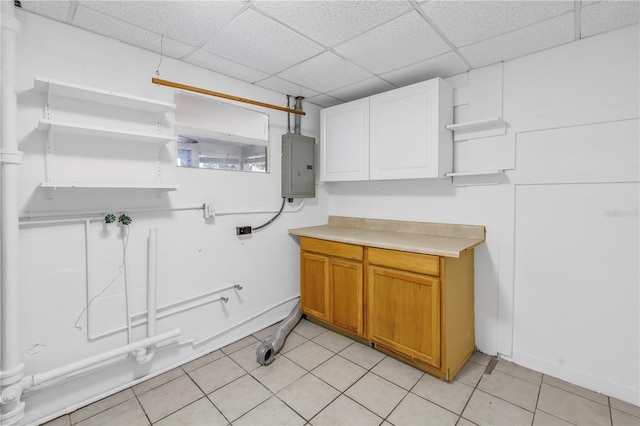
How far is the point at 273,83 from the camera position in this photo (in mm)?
2799

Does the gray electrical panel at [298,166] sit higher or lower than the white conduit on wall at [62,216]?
higher

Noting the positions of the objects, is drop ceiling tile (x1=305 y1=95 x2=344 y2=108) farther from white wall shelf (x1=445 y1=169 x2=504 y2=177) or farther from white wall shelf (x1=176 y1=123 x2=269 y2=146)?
white wall shelf (x1=445 y1=169 x2=504 y2=177)

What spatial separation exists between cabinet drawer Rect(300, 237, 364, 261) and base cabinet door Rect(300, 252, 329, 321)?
2.7 inches

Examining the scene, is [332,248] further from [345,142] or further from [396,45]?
[396,45]

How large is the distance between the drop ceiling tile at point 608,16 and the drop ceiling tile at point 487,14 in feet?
0.52

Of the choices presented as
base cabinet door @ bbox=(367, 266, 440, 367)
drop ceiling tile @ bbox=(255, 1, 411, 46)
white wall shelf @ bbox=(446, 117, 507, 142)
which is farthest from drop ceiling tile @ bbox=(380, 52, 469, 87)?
base cabinet door @ bbox=(367, 266, 440, 367)

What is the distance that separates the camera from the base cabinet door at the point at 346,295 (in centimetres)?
261

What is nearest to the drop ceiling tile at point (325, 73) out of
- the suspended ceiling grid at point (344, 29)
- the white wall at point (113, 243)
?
the suspended ceiling grid at point (344, 29)

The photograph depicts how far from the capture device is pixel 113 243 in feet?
6.66

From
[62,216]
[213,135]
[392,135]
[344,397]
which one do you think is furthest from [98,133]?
[344,397]

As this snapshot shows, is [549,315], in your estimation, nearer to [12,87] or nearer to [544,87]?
[544,87]

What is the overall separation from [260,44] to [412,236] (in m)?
1.97

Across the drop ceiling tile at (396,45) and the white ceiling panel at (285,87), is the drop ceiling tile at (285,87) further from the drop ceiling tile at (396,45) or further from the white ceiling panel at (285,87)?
the drop ceiling tile at (396,45)

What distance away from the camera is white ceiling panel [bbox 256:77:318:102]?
275 cm
